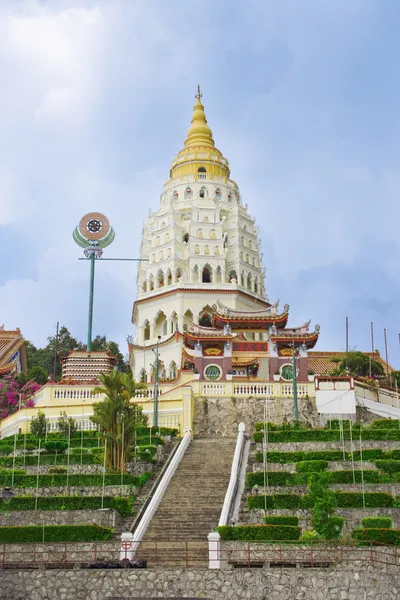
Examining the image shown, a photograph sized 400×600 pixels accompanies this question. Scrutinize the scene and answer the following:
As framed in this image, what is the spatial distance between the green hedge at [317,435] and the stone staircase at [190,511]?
2.06m

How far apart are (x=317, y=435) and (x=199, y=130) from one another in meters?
47.3

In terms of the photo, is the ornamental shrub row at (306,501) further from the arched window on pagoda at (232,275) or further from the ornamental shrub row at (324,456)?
the arched window on pagoda at (232,275)

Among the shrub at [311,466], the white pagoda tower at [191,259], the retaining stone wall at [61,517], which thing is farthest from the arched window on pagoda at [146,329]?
the retaining stone wall at [61,517]

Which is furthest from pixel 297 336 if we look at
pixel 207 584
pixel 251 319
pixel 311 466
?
pixel 207 584

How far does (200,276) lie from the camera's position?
228 ft

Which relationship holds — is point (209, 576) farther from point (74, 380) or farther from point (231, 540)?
point (74, 380)

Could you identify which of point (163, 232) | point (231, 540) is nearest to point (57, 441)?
point (231, 540)

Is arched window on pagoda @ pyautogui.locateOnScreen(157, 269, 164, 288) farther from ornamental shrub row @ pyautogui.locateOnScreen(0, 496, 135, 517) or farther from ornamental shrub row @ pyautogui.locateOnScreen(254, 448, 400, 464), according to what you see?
A: ornamental shrub row @ pyautogui.locateOnScreen(0, 496, 135, 517)

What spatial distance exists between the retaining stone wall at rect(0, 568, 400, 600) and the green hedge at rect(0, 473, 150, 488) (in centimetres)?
864

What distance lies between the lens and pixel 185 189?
7550cm

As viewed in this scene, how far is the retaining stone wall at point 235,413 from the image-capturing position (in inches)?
1844

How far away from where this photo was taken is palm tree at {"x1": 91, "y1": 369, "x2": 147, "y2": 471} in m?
36.8

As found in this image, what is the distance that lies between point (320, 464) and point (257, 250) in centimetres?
4047

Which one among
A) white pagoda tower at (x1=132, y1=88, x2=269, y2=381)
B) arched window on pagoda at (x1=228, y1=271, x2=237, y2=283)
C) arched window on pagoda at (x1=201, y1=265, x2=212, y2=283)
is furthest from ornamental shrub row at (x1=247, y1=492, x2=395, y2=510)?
arched window on pagoda at (x1=228, y1=271, x2=237, y2=283)
